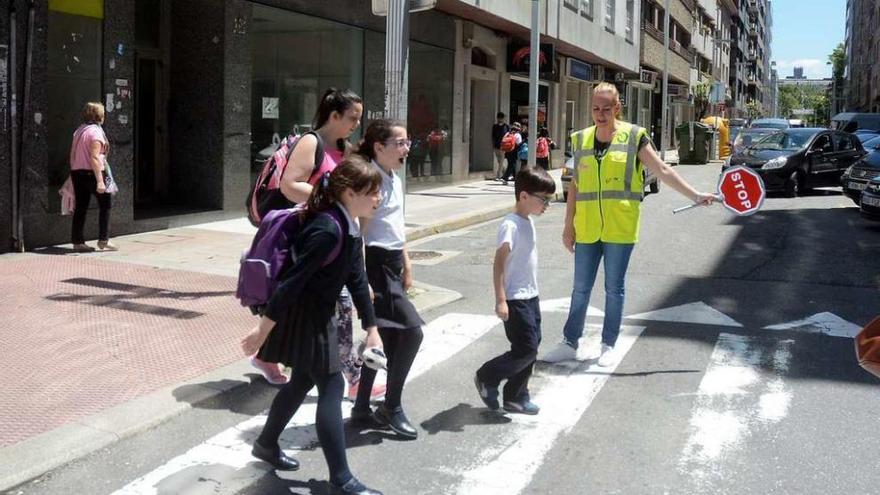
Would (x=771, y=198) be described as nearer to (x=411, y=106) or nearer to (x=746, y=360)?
(x=411, y=106)

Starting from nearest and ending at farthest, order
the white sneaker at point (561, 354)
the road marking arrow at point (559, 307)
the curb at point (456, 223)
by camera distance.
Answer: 1. the white sneaker at point (561, 354)
2. the road marking arrow at point (559, 307)
3. the curb at point (456, 223)

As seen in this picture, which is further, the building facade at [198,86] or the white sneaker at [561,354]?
the building facade at [198,86]

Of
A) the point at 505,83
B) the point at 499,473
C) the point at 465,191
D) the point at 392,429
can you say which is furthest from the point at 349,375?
the point at 505,83

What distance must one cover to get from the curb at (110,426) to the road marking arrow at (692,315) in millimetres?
3725

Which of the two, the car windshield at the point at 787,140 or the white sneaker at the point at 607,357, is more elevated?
the car windshield at the point at 787,140

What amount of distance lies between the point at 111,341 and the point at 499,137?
706 inches

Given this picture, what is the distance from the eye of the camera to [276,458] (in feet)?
14.6

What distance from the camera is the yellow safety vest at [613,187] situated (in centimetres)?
627

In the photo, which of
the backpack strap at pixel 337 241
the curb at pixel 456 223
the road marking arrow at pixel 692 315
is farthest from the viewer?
the curb at pixel 456 223

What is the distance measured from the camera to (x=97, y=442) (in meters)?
4.77

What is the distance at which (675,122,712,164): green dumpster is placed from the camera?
36.0 metres

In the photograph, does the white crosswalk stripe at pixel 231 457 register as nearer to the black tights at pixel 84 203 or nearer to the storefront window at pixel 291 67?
→ the black tights at pixel 84 203

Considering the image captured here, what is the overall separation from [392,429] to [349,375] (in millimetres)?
483

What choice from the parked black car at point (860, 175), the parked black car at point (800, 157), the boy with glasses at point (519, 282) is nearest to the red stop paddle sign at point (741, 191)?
the boy with glasses at point (519, 282)
